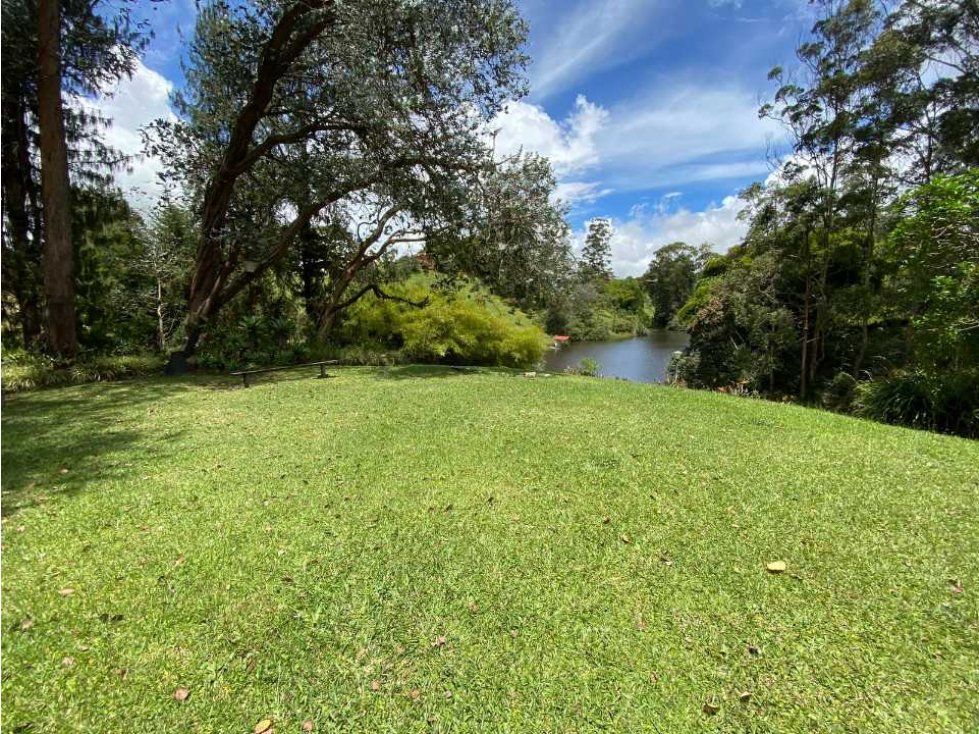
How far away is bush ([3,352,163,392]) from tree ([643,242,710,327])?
43812 millimetres

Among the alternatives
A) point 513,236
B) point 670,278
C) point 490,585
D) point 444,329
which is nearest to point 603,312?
point 670,278

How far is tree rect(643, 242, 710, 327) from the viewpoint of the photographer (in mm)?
46469

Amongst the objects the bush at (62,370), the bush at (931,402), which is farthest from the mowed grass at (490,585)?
the bush at (62,370)

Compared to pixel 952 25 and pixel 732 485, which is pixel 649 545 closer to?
pixel 732 485

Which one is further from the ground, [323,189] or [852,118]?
[852,118]

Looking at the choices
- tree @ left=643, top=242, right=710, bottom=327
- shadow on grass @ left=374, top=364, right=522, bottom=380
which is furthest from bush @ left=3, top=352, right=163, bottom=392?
tree @ left=643, top=242, right=710, bottom=327

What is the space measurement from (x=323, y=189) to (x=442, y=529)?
900 centimetres

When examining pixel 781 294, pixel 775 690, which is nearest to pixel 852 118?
pixel 781 294

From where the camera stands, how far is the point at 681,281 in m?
47.0

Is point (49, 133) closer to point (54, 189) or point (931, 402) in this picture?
point (54, 189)

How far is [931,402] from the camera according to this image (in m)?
6.19

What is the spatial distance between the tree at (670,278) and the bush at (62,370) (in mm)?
43812

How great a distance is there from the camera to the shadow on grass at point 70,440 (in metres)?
3.52

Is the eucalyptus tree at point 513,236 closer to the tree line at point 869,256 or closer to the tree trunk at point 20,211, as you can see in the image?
the tree line at point 869,256
